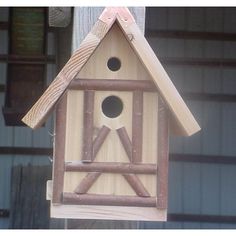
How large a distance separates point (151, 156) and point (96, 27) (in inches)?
15.4

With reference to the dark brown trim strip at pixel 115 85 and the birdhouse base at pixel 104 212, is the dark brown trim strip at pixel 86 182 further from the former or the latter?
the dark brown trim strip at pixel 115 85

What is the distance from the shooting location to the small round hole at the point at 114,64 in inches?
72.1

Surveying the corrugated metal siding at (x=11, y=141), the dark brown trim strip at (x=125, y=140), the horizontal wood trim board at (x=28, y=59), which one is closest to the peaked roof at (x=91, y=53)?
the dark brown trim strip at (x=125, y=140)

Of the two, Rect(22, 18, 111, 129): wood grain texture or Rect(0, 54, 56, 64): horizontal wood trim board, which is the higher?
Rect(0, 54, 56, 64): horizontal wood trim board

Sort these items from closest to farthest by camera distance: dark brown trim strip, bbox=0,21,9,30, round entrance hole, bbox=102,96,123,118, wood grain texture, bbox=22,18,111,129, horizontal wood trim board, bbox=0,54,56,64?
wood grain texture, bbox=22,18,111,129, round entrance hole, bbox=102,96,123,118, horizontal wood trim board, bbox=0,54,56,64, dark brown trim strip, bbox=0,21,9,30

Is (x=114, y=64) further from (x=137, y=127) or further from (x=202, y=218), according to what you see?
(x=202, y=218)

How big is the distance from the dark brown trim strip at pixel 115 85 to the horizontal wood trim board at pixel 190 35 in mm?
3278

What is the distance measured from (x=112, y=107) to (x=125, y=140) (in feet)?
0.45

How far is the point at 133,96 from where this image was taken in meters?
1.83

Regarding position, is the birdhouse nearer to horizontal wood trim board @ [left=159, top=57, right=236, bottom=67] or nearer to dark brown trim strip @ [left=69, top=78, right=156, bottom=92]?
dark brown trim strip @ [left=69, top=78, right=156, bottom=92]

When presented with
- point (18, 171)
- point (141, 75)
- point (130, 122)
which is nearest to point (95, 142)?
point (130, 122)

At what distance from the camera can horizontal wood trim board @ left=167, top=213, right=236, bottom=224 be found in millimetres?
5102

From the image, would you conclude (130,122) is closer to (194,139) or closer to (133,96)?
(133,96)

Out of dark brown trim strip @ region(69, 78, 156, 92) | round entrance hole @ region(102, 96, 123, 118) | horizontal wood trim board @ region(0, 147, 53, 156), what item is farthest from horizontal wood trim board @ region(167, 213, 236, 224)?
dark brown trim strip @ region(69, 78, 156, 92)
